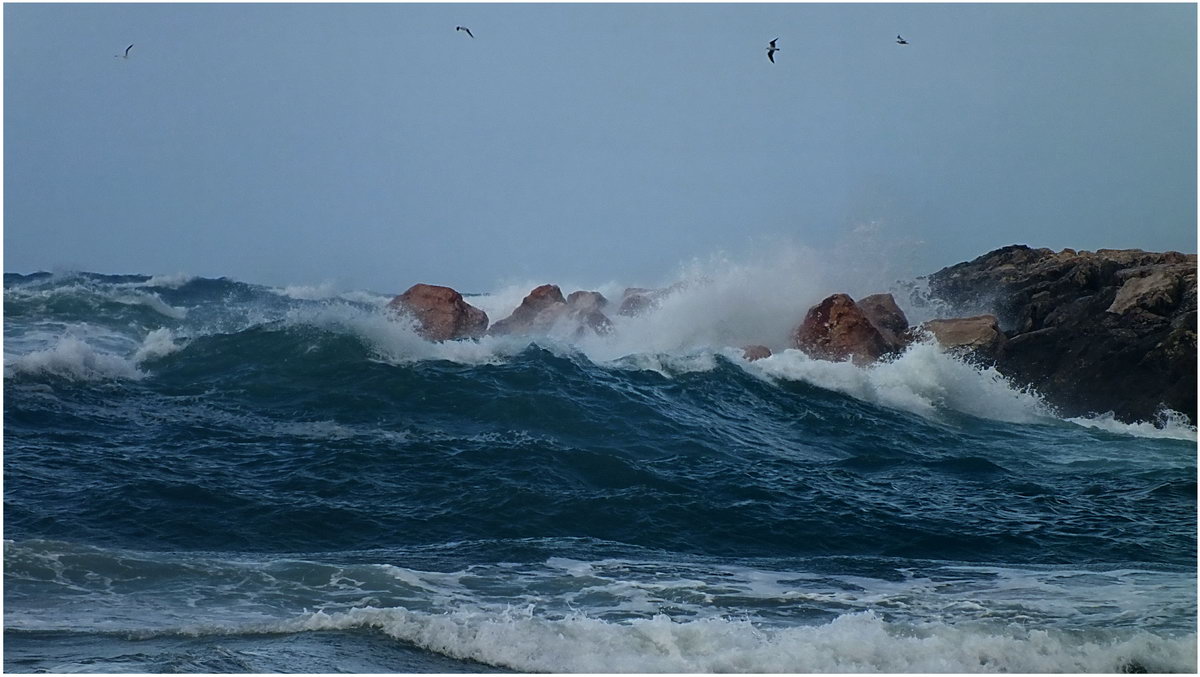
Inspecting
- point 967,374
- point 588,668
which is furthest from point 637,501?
A: point 967,374

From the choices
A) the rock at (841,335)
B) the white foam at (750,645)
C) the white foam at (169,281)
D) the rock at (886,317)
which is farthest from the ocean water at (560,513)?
the white foam at (169,281)

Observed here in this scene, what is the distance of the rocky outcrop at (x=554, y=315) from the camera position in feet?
83.4

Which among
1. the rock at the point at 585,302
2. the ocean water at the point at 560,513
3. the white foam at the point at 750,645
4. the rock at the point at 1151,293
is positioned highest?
the rock at the point at 585,302

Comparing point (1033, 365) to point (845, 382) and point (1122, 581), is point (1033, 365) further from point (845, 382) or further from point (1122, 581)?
point (1122, 581)

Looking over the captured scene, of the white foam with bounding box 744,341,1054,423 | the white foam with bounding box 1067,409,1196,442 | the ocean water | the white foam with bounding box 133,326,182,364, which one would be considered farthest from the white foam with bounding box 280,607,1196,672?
the white foam with bounding box 133,326,182,364

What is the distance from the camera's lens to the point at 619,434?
13852mm

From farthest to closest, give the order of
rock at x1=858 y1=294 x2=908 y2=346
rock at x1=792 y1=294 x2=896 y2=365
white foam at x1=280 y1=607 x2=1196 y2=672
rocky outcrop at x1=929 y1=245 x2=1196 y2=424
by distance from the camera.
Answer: rock at x1=858 y1=294 x2=908 y2=346 < rock at x1=792 y1=294 x2=896 y2=365 < rocky outcrop at x1=929 y1=245 x2=1196 y2=424 < white foam at x1=280 y1=607 x2=1196 y2=672

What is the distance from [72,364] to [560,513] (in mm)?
Answer: 9342

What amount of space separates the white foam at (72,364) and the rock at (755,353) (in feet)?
38.4

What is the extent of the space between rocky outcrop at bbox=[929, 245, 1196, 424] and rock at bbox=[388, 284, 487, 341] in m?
11.5

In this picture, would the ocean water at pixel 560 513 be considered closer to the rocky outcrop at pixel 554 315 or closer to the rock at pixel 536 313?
the rocky outcrop at pixel 554 315

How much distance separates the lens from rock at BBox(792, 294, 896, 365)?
66.2 ft

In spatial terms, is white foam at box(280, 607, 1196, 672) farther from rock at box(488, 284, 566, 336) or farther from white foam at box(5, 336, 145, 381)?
rock at box(488, 284, 566, 336)

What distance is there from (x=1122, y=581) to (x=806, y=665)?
4015 mm
